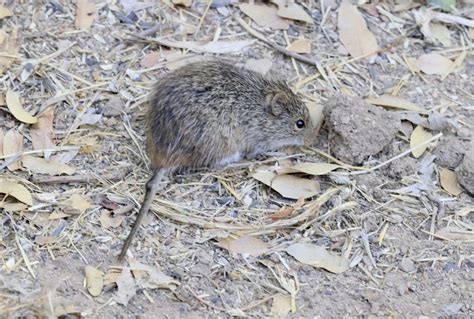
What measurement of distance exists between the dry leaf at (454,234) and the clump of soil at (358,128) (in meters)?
0.73

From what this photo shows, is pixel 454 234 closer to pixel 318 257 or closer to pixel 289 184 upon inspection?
pixel 318 257

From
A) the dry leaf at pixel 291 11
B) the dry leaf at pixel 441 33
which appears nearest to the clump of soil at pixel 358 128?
the dry leaf at pixel 291 11

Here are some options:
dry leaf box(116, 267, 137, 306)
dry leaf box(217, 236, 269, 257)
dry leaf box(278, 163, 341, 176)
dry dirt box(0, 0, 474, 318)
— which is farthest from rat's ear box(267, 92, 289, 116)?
dry leaf box(116, 267, 137, 306)

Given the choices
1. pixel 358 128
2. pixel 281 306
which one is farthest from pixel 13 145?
pixel 358 128

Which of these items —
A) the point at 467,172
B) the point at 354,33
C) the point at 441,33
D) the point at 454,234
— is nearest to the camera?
the point at 454,234

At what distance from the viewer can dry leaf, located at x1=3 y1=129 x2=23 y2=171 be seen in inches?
234

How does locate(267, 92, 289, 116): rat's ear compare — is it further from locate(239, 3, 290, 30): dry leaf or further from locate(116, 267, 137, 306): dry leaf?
locate(116, 267, 137, 306): dry leaf

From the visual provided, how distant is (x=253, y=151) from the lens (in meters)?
6.37

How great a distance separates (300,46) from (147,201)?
210 centimetres

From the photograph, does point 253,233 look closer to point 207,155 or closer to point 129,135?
point 207,155

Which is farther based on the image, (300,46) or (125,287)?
(300,46)

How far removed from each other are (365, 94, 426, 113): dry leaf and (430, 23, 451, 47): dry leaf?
0.83 m

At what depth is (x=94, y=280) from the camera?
521cm

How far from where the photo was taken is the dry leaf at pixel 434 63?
7078 mm
